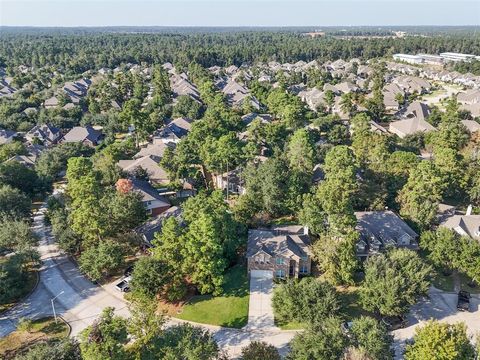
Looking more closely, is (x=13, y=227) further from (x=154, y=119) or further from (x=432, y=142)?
(x=432, y=142)

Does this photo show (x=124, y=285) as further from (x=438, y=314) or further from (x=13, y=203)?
(x=438, y=314)

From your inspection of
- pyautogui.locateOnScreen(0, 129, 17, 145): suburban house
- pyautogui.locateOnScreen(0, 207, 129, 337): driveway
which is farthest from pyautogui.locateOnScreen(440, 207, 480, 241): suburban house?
pyautogui.locateOnScreen(0, 129, 17, 145): suburban house

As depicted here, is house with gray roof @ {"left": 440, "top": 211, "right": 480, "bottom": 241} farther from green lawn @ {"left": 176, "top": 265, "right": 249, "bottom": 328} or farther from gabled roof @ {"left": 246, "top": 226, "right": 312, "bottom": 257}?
green lawn @ {"left": 176, "top": 265, "right": 249, "bottom": 328}

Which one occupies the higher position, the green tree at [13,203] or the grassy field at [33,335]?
the green tree at [13,203]

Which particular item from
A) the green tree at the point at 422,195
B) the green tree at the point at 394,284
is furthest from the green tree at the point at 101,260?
the green tree at the point at 422,195

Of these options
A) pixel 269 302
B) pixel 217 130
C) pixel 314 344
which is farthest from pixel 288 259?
pixel 217 130

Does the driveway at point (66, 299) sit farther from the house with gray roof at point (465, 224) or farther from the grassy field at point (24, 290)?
the house with gray roof at point (465, 224)
